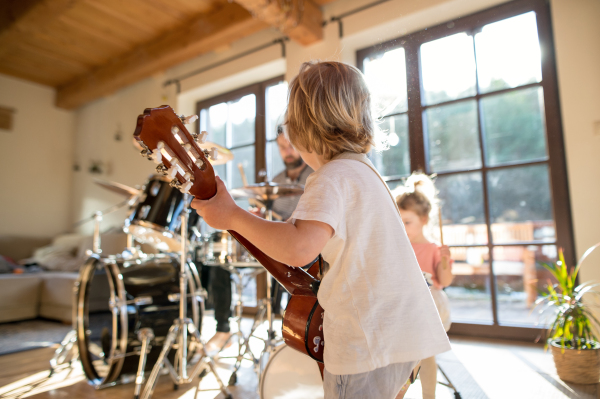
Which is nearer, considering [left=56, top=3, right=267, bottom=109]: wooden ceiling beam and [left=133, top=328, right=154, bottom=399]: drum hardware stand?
[left=133, top=328, right=154, bottom=399]: drum hardware stand

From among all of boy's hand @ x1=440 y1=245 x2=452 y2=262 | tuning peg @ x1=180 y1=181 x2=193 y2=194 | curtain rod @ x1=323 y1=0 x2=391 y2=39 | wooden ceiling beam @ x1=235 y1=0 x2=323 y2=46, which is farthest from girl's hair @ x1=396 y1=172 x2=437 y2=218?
wooden ceiling beam @ x1=235 y1=0 x2=323 y2=46

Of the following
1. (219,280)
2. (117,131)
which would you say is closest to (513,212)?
(219,280)

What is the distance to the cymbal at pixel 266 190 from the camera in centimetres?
177

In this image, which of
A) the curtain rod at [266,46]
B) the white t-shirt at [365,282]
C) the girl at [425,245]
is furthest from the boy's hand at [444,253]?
the curtain rod at [266,46]

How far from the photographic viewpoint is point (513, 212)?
255 cm

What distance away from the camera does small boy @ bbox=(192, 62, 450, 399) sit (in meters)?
0.64

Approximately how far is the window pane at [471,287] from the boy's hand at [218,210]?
6.99ft

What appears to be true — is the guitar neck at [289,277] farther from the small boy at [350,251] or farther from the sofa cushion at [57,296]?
the sofa cushion at [57,296]

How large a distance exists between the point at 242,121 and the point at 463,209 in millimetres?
2202

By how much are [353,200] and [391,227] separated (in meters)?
0.09

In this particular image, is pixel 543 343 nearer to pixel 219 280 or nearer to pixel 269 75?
pixel 219 280

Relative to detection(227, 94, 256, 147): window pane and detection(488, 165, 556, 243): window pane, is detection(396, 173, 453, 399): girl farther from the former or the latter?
detection(227, 94, 256, 147): window pane

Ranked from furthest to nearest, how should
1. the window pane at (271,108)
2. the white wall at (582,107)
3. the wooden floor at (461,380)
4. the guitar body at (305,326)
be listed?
the window pane at (271,108), the white wall at (582,107), the wooden floor at (461,380), the guitar body at (305,326)

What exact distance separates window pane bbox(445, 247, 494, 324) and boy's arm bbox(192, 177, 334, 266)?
212cm
